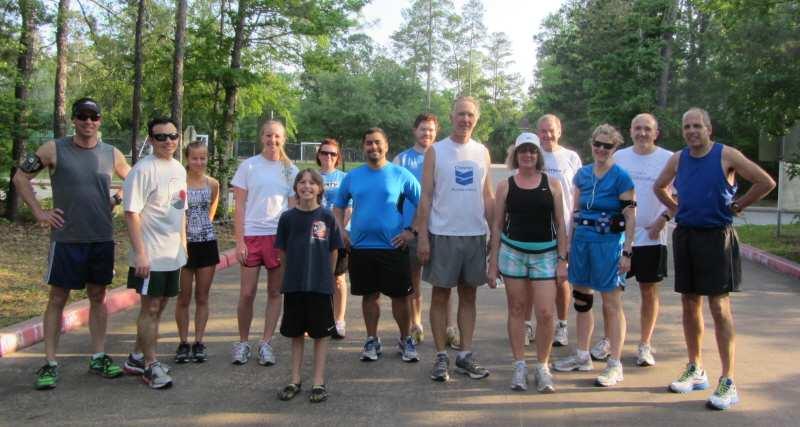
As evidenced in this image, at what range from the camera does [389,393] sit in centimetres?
531

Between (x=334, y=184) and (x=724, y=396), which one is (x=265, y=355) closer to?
(x=334, y=184)

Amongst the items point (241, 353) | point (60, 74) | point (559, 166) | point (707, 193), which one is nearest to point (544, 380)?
point (707, 193)

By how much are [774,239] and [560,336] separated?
11025 millimetres

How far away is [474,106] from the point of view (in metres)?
5.82

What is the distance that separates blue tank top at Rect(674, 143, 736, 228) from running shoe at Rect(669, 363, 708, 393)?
1088mm

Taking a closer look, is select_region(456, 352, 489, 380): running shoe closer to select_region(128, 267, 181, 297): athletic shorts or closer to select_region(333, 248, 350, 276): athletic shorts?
select_region(333, 248, 350, 276): athletic shorts

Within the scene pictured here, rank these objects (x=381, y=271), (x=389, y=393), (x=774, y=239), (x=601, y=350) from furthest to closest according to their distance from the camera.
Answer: (x=774, y=239), (x=601, y=350), (x=381, y=271), (x=389, y=393)

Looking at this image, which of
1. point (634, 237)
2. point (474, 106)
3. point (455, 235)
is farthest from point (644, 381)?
point (474, 106)

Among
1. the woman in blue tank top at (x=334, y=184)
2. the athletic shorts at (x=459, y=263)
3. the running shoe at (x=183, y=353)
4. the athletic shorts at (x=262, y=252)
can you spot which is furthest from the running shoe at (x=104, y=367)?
the athletic shorts at (x=459, y=263)

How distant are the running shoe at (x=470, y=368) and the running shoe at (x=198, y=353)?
6.96ft

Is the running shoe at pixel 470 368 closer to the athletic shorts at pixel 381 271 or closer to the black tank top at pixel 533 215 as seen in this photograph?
the athletic shorts at pixel 381 271

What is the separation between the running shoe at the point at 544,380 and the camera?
17.4 feet

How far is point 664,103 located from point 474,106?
29.0 metres

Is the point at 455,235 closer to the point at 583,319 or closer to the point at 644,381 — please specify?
the point at 583,319
